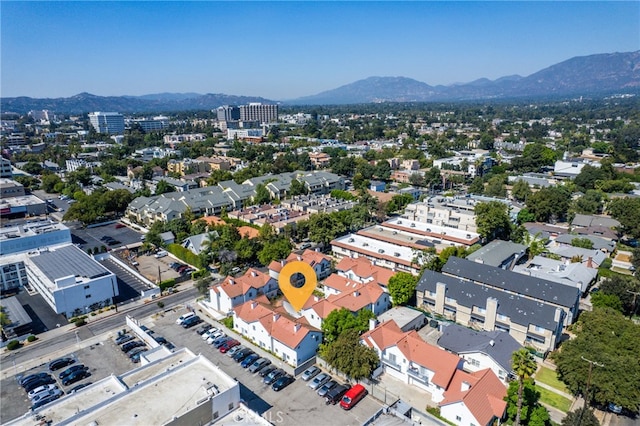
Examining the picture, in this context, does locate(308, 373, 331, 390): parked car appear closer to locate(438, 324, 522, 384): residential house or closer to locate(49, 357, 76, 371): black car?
locate(438, 324, 522, 384): residential house

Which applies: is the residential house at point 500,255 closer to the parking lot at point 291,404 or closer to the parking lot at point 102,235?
the parking lot at point 291,404

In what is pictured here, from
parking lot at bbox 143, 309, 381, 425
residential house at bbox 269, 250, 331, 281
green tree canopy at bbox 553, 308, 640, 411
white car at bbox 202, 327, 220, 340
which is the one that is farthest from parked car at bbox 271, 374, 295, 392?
green tree canopy at bbox 553, 308, 640, 411

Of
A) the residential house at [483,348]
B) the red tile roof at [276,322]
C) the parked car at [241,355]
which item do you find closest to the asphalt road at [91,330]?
the red tile roof at [276,322]

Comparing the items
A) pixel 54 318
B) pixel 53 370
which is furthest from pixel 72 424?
pixel 54 318

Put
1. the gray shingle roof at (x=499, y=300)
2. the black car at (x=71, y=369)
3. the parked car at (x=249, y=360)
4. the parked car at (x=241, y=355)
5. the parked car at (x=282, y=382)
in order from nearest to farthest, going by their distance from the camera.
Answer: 1. the parked car at (x=282, y=382)
2. the black car at (x=71, y=369)
3. the parked car at (x=249, y=360)
4. the parked car at (x=241, y=355)
5. the gray shingle roof at (x=499, y=300)

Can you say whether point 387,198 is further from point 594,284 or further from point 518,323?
point 518,323

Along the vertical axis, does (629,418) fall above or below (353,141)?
below

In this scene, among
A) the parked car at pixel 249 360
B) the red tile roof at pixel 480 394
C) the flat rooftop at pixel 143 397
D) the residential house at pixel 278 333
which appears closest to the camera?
the flat rooftop at pixel 143 397
